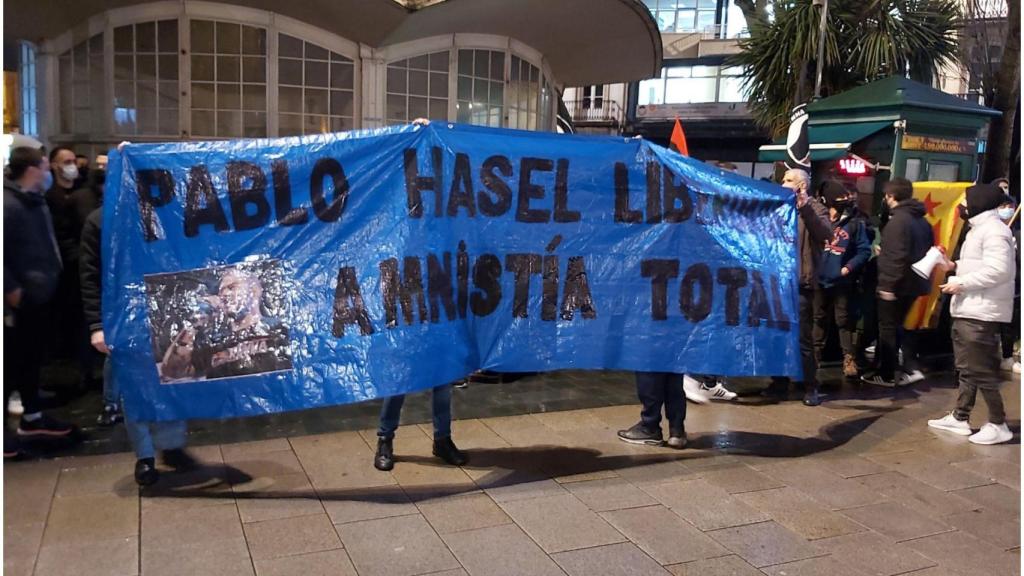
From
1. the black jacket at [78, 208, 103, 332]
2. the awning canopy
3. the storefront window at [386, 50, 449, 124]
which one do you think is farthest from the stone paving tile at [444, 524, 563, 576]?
the storefront window at [386, 50, 449, 124]

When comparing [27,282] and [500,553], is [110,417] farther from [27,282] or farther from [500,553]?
[500,553]

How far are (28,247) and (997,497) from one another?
5.82 metres

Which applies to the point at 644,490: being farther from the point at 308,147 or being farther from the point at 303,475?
the point at 308,147

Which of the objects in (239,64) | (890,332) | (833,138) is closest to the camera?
(890,332)

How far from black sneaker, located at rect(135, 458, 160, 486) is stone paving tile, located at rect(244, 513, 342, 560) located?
0.79 metres

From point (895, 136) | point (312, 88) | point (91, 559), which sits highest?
point (312, 88)

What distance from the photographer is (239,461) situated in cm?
484

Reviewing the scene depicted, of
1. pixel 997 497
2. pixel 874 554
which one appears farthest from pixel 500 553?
pixel 997 497

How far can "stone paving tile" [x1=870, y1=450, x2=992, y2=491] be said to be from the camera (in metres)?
4.88

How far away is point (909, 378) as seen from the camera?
7473 millimetres

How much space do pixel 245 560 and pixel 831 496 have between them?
3167 millimetres

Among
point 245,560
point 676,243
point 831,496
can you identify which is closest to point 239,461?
point 245,560

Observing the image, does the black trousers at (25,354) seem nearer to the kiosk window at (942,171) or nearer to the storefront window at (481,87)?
the storefront window at (481,87)

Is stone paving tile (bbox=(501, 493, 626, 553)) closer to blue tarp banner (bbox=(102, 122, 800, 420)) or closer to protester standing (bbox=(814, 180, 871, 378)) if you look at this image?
blue tarp banner (bbox=(102, 122, 800, 420))
